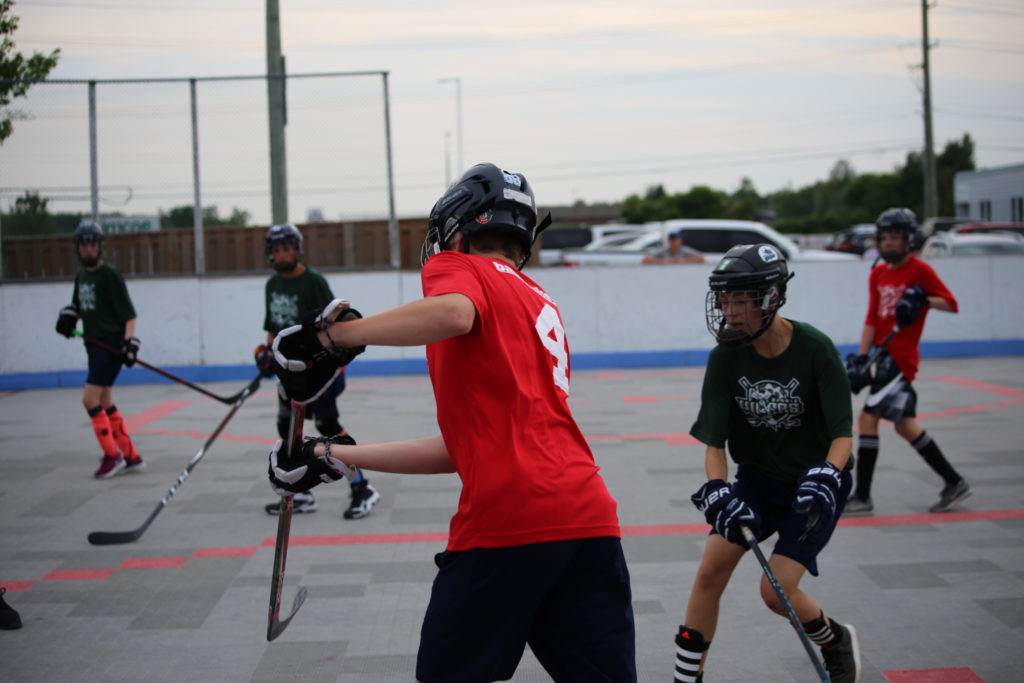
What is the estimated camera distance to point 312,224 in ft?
43.5

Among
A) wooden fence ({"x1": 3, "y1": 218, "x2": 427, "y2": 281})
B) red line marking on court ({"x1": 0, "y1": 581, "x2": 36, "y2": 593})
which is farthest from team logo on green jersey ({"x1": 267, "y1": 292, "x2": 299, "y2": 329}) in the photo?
wooden fence ({"x1": 3, "y1": 218, "x2": 427, "y2": 281})

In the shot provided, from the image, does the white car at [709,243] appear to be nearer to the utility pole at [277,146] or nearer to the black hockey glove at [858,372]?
the utility pole at [277,146]

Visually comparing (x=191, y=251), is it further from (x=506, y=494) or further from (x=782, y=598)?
(x=506, y=494)

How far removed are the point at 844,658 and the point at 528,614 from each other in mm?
1678

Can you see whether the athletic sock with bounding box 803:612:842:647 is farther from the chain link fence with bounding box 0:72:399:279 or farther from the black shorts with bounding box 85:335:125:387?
the chain link fence with bounding box 0:72:399:279

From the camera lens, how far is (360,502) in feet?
20.5

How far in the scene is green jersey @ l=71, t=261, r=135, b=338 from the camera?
25.1ft

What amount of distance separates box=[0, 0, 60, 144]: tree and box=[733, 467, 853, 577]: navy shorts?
508 centimetres

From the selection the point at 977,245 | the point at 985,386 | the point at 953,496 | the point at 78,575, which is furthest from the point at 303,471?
the point at 977,245

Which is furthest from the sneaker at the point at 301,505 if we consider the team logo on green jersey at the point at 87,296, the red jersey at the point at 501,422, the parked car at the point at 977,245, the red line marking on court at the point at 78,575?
the parked car at the point at 977,245

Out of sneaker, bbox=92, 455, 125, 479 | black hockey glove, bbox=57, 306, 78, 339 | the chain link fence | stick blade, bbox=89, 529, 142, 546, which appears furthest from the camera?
the chain link fence

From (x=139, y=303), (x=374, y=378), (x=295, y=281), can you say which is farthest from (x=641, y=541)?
(x=139, y=303)

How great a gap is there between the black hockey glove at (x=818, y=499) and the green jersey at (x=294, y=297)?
4155 millimetres

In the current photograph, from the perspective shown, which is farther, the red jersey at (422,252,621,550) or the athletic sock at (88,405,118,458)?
the athletic sock at (88,405,118,458)
